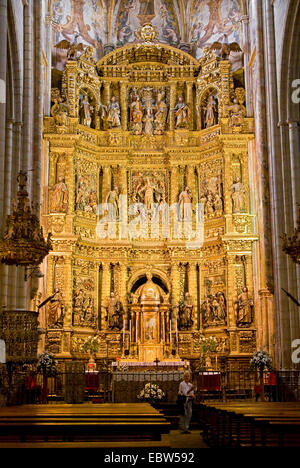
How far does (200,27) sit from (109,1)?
4310mm

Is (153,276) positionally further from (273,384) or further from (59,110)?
(273,384)

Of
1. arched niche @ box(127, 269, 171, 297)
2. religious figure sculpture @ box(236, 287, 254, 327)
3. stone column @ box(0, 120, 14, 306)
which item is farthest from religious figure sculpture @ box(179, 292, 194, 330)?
stone column @ box(0, 120, 14, 306)

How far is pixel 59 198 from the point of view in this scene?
25031mm

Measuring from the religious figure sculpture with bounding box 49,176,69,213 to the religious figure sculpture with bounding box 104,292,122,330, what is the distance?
13.1 ft

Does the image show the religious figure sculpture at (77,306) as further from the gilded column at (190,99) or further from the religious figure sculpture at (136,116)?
the gilded column at (190,99)

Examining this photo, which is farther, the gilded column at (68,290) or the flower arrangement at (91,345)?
the gilded column at (68,290)

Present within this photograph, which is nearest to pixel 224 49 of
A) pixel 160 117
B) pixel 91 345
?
pixel 160 117

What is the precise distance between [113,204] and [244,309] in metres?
6.81

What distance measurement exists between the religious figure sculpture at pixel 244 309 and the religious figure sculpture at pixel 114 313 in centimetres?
454

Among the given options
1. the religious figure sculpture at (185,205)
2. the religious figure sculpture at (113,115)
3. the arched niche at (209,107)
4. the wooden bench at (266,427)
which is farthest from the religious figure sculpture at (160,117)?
the wooden bench at (266,427)

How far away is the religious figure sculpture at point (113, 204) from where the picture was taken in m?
26.2

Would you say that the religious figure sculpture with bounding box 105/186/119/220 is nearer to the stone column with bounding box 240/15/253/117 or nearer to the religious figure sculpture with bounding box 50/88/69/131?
the religious figure sculpture with bounding box 50/88/69/131

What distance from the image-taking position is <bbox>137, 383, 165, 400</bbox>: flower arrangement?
57.4 ft

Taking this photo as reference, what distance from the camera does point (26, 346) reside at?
13.0 m
